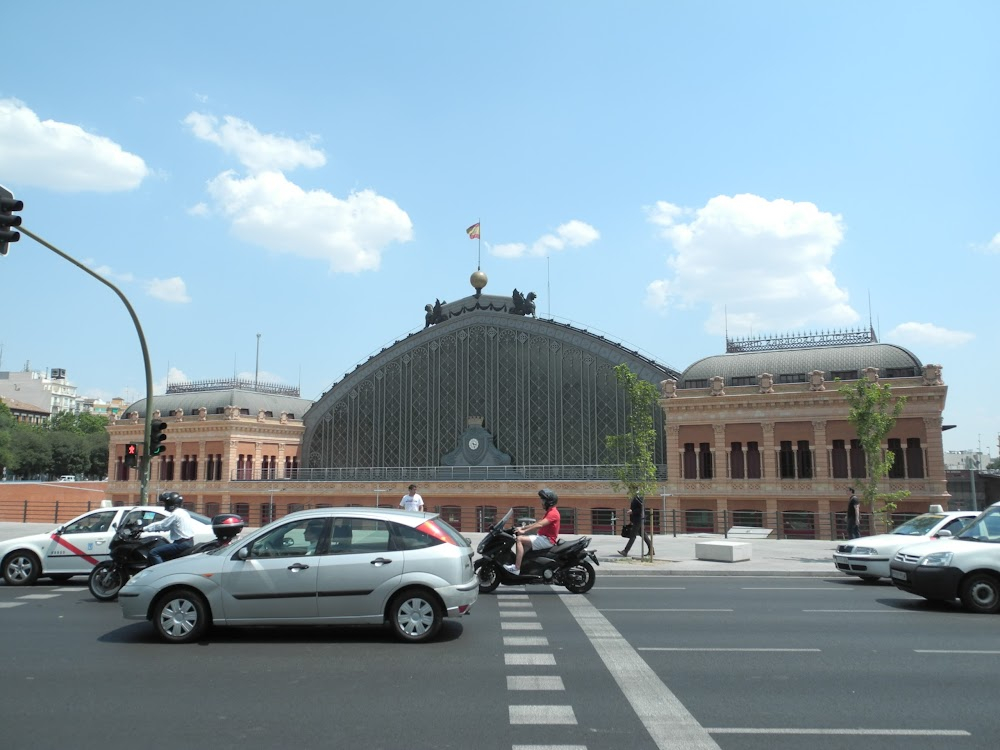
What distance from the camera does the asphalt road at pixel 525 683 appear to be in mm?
6133

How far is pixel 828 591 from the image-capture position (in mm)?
15172

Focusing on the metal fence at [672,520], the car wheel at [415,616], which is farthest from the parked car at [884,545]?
the metal fence at [672,520]

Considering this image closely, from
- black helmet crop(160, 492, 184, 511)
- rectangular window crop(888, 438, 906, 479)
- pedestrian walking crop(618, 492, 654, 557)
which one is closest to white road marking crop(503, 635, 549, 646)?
black helmet crop(160, 492, 184, 511)

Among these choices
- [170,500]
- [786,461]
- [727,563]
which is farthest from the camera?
[786,461]

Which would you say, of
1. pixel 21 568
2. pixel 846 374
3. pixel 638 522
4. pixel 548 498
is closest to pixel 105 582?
pixel 21 568

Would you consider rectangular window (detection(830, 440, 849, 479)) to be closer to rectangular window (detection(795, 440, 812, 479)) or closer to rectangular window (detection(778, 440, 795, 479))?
rectangular window (detection(795, 440, 812, 479))

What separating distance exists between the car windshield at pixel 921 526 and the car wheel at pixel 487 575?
9.89 m

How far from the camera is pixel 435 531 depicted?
32.5 ft

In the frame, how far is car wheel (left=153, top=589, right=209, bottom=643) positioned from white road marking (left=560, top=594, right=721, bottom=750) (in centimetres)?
500

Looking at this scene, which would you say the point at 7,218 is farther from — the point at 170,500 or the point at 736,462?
the point at 736,462

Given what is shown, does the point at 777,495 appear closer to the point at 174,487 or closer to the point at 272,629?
→ the point at 272,629

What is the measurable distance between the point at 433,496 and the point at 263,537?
34215mm

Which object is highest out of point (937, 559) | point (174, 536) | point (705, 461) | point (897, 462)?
point (705, 461)

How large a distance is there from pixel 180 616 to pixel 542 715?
17.3ft
